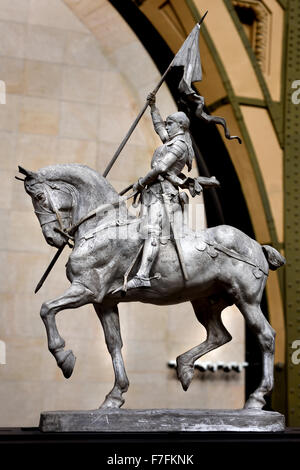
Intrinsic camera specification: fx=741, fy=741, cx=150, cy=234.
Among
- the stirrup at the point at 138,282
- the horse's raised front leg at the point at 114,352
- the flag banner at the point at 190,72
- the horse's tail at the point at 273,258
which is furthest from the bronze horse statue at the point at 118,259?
the flag banner at the point at 190,72

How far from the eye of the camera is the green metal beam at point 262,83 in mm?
10594

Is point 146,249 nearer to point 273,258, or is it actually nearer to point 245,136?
point 273,258

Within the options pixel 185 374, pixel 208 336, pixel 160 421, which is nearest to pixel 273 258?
pixel 208 336

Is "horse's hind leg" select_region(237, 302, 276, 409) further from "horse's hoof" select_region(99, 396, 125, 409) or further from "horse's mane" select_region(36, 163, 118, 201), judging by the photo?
"horse's mane" select_region(36, 163, 118, 201)

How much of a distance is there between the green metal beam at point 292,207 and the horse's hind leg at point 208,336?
2.99 metres

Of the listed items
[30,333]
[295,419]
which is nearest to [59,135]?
[30,333]

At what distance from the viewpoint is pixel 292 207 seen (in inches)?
418

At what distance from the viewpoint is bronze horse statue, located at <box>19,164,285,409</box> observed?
22.4 ft

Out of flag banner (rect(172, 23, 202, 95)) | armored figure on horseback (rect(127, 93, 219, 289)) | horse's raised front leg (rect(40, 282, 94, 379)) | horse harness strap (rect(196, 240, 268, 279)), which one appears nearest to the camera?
horse's raised front leg (rect(40, 282, 94, 379))

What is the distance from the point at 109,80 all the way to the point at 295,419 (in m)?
5.44

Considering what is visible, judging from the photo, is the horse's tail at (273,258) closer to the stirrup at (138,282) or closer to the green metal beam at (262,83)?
the stirrup at (138,282)

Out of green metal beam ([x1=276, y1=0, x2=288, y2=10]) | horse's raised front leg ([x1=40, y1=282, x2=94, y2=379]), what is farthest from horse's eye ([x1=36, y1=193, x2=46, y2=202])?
green metal beam ([x1=276, y1=0, x2=288, y2=10])
